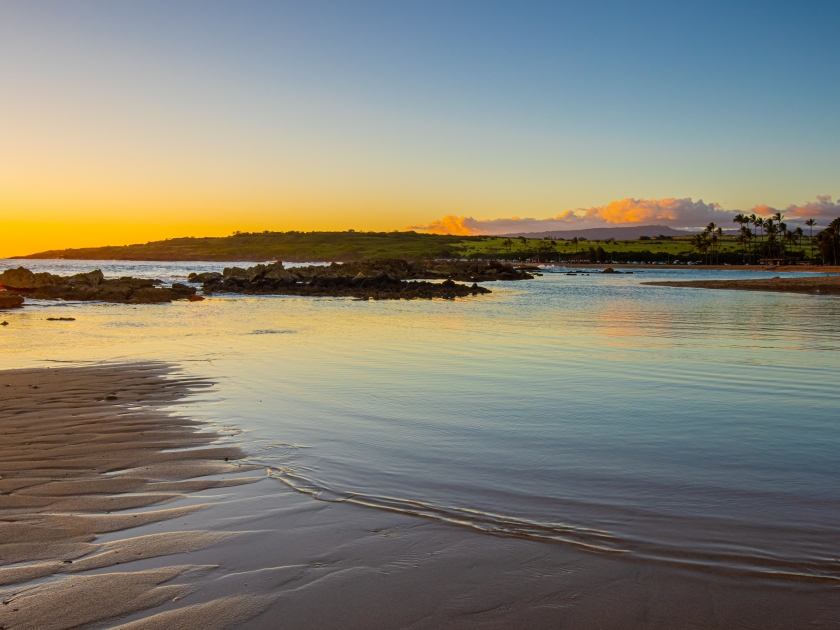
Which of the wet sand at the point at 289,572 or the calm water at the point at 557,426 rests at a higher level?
the wet sand at the point at 289,572

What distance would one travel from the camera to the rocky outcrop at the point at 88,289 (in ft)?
118

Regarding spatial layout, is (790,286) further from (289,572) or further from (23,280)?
(289,572)

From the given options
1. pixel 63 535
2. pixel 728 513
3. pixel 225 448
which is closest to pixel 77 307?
pixel 225 448

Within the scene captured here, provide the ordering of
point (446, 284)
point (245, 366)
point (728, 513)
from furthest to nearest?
point (446, 284) < point (245, 366) < point (728, 513)

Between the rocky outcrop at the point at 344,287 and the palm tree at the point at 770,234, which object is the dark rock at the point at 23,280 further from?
the palm tree at the point at 770,234

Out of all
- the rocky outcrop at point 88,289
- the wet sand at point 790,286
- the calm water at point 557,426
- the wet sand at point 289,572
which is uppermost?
the rocky outcrop at point 88,289

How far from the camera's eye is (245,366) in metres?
13.2

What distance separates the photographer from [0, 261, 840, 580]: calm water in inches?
195

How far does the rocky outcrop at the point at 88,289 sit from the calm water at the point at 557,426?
16.8 m

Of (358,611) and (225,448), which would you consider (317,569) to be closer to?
(358,611)

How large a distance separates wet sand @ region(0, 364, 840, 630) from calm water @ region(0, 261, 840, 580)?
0.33 metres

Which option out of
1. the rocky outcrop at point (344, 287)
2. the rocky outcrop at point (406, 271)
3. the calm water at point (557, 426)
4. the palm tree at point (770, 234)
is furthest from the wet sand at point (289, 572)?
the palm tree at point (770, 234)

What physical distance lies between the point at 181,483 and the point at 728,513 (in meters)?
4.44

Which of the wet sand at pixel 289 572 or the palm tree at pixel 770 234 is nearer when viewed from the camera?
the wet sand at pixel 289 572
